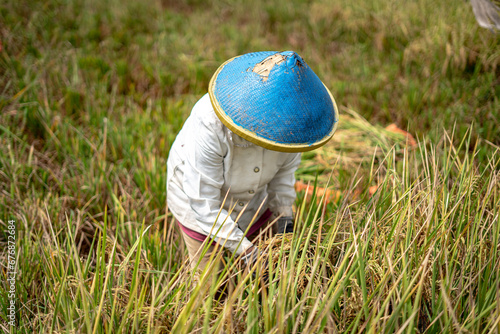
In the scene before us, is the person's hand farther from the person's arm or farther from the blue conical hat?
the blue conical hat

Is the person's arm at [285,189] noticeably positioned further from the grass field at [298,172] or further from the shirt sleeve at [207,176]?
the shirt sleeve at [207,176]

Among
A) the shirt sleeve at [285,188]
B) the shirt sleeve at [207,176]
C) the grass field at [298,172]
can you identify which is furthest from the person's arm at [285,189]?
the shirt sleeve at [207,176]

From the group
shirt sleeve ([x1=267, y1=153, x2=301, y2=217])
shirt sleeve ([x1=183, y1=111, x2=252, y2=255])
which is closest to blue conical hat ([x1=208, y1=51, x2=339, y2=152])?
shirt sleeve ([x1=183, y1=111, x2=252, y2=255])

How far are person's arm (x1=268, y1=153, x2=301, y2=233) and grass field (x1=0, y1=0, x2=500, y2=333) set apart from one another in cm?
18

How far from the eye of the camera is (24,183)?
6.68 feet

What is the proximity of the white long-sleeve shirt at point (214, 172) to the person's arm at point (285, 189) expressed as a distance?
1cm

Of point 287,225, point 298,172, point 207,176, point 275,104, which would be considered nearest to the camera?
point 275,104

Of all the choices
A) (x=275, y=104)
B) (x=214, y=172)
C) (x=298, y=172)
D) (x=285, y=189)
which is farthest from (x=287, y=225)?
(x=298, y=172)

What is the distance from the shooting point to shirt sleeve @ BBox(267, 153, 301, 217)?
A: 165cm

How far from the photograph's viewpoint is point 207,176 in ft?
4.36

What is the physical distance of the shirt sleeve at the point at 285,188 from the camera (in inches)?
65.1

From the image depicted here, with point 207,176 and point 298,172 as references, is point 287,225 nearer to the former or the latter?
point 207,176

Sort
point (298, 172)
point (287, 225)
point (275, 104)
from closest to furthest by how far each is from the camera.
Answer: point (275, 104)
point (287, 225)
point (298, 172)

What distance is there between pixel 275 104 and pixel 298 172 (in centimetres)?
160
